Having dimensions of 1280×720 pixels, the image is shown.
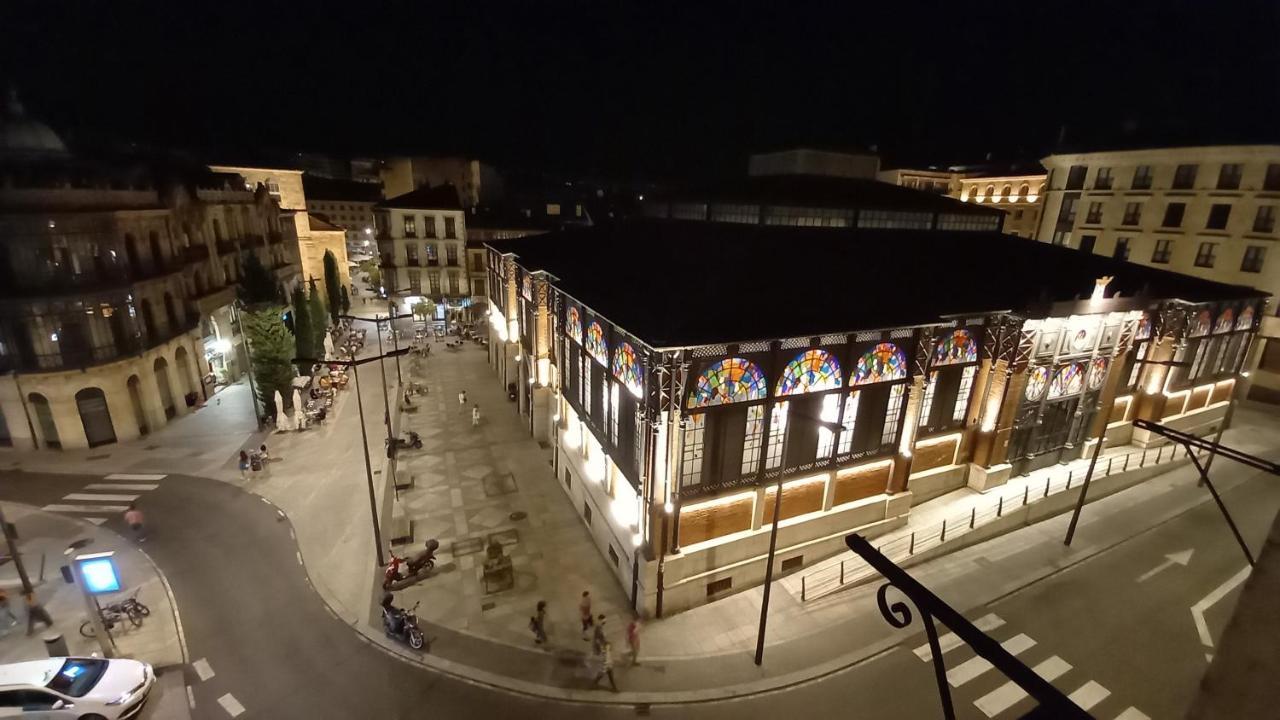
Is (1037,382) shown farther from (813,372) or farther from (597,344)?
(597,344)

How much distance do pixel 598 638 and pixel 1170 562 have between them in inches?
896

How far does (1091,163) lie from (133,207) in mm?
70724

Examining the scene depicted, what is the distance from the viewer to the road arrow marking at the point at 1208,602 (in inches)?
683

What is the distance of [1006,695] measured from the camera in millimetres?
15414

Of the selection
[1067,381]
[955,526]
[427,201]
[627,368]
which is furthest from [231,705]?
[427,201]

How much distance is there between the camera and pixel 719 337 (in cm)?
1612

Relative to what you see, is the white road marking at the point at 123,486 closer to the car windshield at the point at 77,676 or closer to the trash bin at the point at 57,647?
the trash bin at the point at 57,647

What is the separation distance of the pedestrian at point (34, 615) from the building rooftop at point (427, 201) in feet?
138

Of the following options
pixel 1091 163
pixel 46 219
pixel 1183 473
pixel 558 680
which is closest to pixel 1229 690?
pixel 558 680

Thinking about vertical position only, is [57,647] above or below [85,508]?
above

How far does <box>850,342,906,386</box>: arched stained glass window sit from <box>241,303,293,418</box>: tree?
31518 mm

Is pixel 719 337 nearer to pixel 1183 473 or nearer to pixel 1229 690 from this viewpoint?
pixel 1229 690

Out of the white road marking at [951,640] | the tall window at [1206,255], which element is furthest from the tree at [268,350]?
the tall window at [1206,255]

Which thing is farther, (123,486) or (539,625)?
(123,486)
